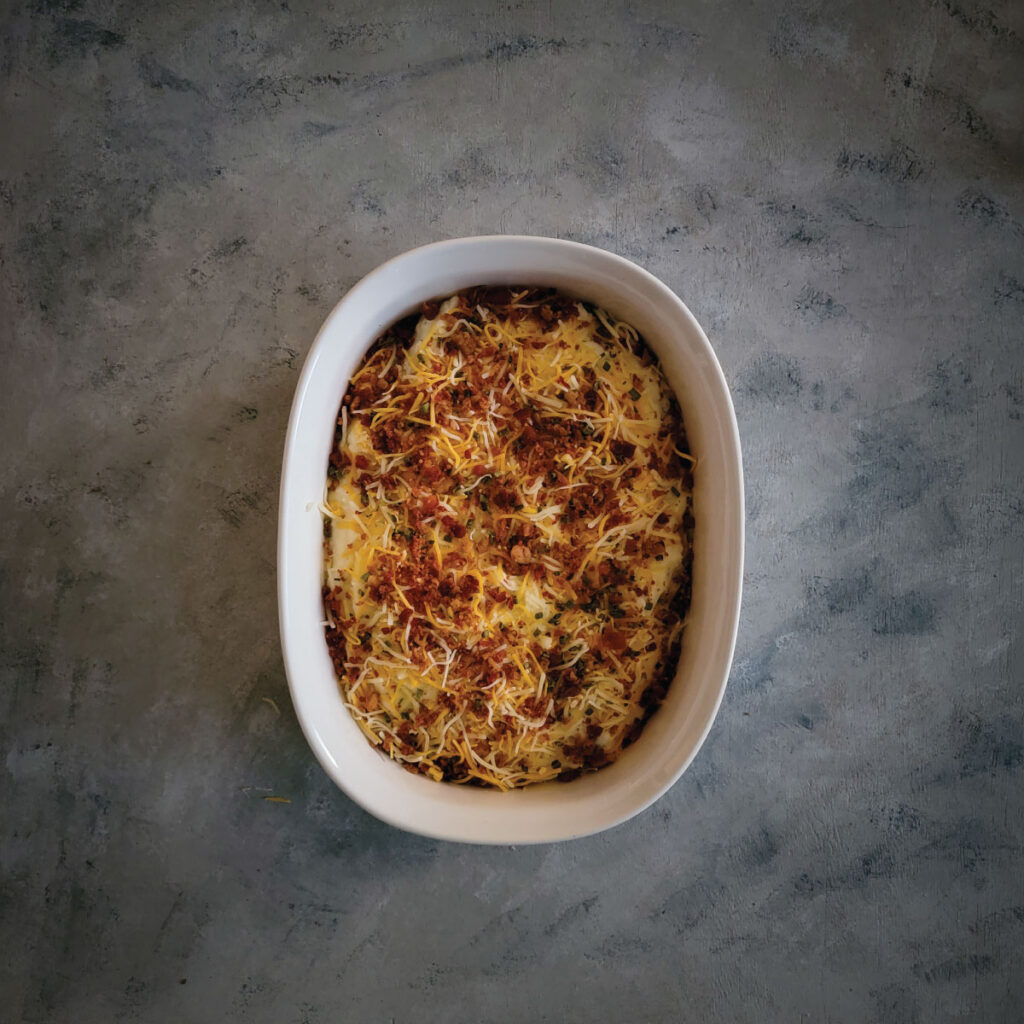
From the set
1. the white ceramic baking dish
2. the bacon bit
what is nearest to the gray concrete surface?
the white ceramic baking dish

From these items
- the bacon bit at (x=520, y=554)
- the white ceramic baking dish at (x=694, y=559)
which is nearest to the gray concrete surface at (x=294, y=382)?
the white ceramic baking dish at (x=694, y=559)

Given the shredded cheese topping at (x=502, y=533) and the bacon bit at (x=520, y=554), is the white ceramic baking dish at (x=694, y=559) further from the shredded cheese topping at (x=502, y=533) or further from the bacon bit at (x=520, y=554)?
the bacon bit at (x=520, y=554)

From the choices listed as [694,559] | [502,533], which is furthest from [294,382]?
[694,559]

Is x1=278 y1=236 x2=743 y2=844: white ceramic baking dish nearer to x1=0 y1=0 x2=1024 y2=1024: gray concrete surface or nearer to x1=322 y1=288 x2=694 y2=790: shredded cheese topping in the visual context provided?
x1=322 y1=288 x2=694 y2=790: shredded cheese topping

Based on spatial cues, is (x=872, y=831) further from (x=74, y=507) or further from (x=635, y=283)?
(x=74, y=507)

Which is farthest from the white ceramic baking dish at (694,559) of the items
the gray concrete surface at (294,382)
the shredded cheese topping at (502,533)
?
the gray concrete surface at (294,382)

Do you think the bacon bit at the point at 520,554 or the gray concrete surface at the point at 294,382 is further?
the gray concrete surface at the point at 294,382

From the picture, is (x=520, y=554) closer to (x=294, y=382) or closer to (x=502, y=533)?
(x=502, y=533)
